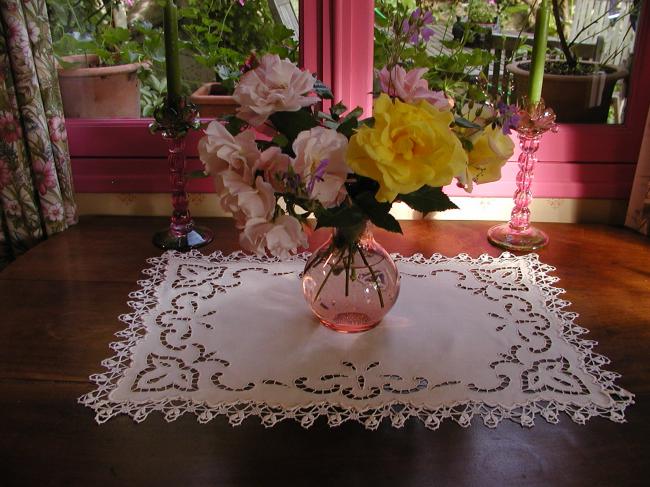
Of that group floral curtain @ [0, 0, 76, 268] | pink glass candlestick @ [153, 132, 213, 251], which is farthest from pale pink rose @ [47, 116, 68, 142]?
pink glass candlestick @ [153, 132, 213, 251]

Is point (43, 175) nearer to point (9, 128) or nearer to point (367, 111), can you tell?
point (9, 128)

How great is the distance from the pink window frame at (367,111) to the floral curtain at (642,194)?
0.06 meters

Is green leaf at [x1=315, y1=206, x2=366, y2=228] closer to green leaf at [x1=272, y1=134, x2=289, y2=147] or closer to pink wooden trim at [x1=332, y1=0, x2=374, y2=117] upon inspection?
green leaf at [x1=272, y1=134, x2=289, y2=147]

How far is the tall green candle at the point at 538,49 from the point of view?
1.14 metres

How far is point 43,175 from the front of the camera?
127 centimetres

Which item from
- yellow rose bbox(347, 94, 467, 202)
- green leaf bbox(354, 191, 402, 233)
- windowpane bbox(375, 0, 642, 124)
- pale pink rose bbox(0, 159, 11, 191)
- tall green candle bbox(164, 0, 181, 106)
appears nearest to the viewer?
yellow rose bbox(347, 94, 467, 202)

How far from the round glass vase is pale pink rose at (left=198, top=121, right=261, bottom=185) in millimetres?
187

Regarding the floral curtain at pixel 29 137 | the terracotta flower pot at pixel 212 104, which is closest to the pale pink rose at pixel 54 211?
the floral curtain at pixel 29 137

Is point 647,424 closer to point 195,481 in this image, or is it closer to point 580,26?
point 195,481

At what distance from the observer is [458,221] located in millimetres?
1405

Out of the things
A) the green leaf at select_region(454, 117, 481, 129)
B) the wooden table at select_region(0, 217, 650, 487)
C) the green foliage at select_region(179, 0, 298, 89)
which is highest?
the green foliage at select_region(179, 0, 298, 89)

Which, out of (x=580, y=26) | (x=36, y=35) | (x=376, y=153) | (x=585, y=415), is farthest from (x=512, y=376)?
(x=36, y=35)

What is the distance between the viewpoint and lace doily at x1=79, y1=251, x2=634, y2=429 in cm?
79

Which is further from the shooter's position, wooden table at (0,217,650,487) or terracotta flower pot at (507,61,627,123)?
terracotta flower pot at (507,61,627,123)
